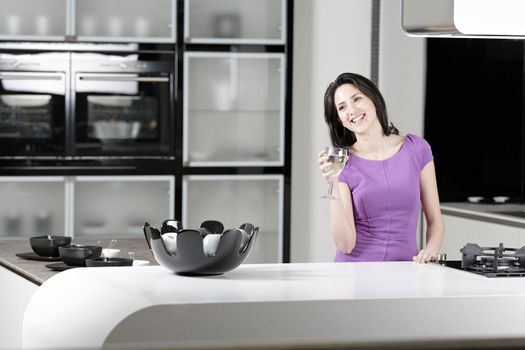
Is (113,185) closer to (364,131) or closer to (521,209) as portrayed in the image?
(521,209)

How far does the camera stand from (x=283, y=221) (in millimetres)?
6102

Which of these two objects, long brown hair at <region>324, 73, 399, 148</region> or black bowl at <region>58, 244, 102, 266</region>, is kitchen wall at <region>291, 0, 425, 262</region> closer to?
long brown hair at <region>324, 73, 399, 148</region>

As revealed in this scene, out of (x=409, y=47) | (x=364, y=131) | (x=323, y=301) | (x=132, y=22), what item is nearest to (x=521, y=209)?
(x=409, y=47)

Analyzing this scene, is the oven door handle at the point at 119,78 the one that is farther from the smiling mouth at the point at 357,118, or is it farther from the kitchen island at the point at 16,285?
the smiling mouth at the point at 357,118

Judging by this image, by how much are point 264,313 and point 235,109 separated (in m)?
4.03

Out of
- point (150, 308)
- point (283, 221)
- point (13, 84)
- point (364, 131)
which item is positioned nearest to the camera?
point (150, 308)

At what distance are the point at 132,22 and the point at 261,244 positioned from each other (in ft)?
5.32

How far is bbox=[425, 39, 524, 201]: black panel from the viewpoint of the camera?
18.9 feet

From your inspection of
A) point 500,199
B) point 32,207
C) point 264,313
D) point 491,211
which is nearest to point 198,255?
point 264,313

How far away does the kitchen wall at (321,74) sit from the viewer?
5992 mm

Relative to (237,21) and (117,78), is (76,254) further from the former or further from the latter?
(237,21)

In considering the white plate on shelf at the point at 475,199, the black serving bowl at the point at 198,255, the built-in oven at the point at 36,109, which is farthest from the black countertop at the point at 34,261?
the white plate on shelf at the point at 475,199

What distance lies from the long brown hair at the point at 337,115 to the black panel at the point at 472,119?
240cm

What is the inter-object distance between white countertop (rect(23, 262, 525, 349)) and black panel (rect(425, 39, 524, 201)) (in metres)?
3.46
